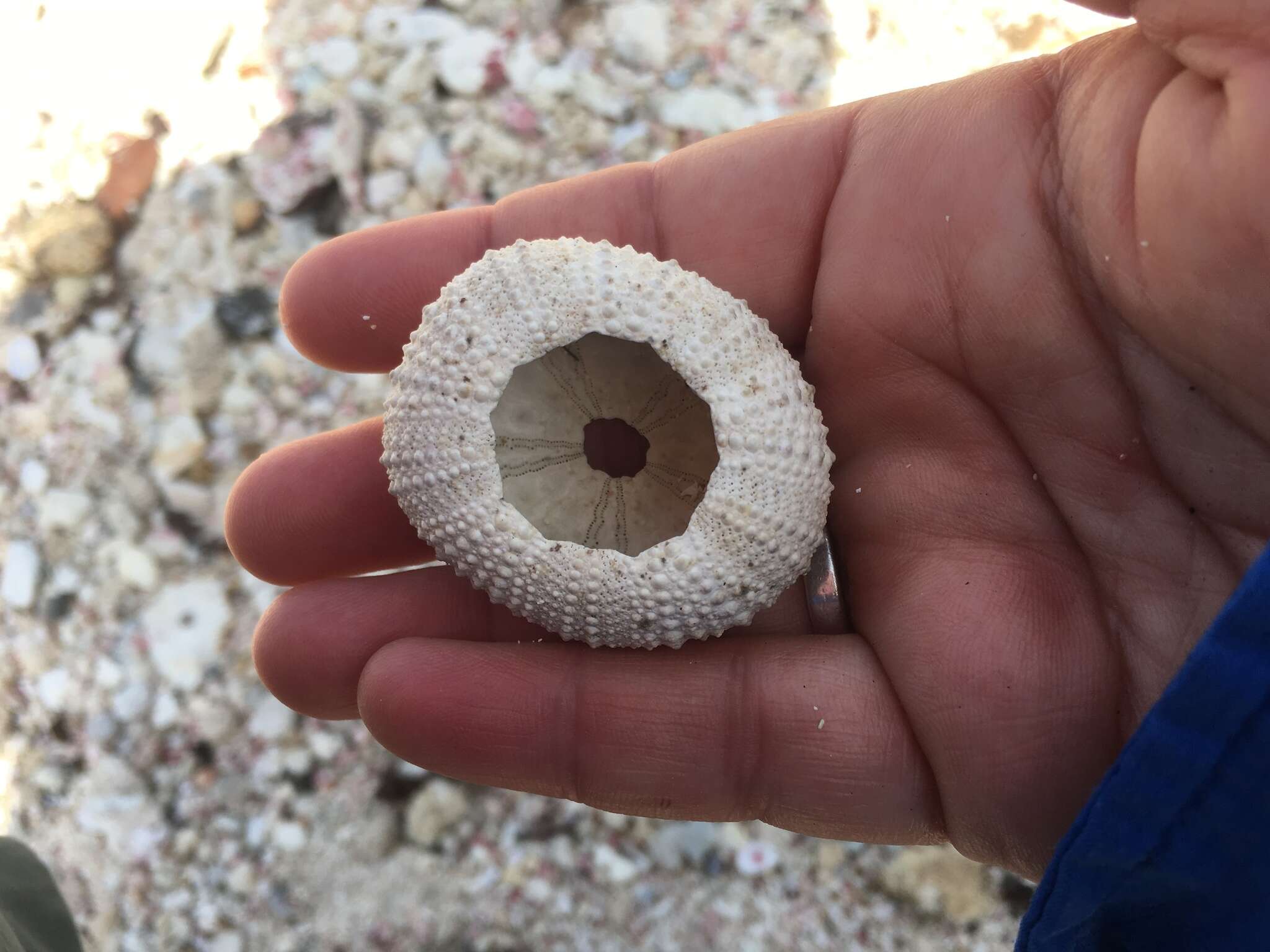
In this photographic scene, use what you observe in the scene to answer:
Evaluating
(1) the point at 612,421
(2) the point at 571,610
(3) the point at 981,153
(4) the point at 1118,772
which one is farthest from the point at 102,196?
(4) the point at 1118,772

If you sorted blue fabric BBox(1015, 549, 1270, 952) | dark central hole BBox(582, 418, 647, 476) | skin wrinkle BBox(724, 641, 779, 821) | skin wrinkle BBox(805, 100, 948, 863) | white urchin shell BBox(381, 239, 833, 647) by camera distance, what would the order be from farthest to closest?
dark central hole BBox(582, 418, 647, 476) → skin wrinkle BBox(805, 100, 948, 863) → skin wrinkle BBox(724, 641, 779, 821) → white urchin shell BBox(381, 239, 833, 647) → blue fabric BBox(1015, 549, 1270, 952)

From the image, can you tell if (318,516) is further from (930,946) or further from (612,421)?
(930,946)

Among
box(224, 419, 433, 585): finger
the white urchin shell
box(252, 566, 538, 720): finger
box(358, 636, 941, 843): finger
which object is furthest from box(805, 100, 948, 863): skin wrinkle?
box(224, 419, 433, 585): finger

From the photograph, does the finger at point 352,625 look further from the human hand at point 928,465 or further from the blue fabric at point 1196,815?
the blue fabric at point 1196,815

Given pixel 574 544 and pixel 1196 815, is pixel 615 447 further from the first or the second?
pixel 1196 815

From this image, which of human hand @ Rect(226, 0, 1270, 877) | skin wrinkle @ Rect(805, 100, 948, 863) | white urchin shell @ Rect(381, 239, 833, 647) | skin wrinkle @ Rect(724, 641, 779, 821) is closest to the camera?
human hand @ Rect(226, 0, 1270, 877)

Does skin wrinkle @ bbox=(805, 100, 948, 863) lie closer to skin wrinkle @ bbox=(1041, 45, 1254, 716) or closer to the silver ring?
the silver ring

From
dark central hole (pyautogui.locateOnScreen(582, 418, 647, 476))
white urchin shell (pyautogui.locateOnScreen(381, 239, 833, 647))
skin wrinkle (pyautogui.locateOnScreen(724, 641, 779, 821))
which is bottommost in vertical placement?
skin wrinkle (pyautogui.locateOnScreen(724, 641, 779, 821))
